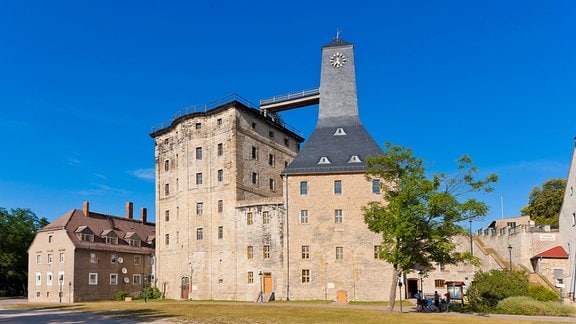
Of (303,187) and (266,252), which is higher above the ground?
(303,187)

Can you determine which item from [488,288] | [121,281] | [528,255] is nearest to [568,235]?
[528,255]

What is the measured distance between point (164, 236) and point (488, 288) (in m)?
38.1

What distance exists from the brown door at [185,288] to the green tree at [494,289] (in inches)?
1218

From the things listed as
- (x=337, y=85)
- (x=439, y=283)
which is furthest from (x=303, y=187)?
(x=439, y=283)

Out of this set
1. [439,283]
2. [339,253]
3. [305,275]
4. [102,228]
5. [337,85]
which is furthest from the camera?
[102,228]

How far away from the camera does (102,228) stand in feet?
204

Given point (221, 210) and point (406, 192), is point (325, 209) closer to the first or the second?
point (221, 210)

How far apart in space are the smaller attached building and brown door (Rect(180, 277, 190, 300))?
9.03 metres

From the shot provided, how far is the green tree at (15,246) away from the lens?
67.4 metres

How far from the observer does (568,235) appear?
4541 cm

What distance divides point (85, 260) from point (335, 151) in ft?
100

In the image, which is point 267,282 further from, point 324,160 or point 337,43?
point 337,43

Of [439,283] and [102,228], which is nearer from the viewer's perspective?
[439,283]

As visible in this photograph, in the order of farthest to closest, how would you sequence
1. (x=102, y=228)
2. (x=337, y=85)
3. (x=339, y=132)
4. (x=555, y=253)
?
(x=102, y=228)
(x=337, y=85)
(x=339, y=132)
(x=555, y=253)
